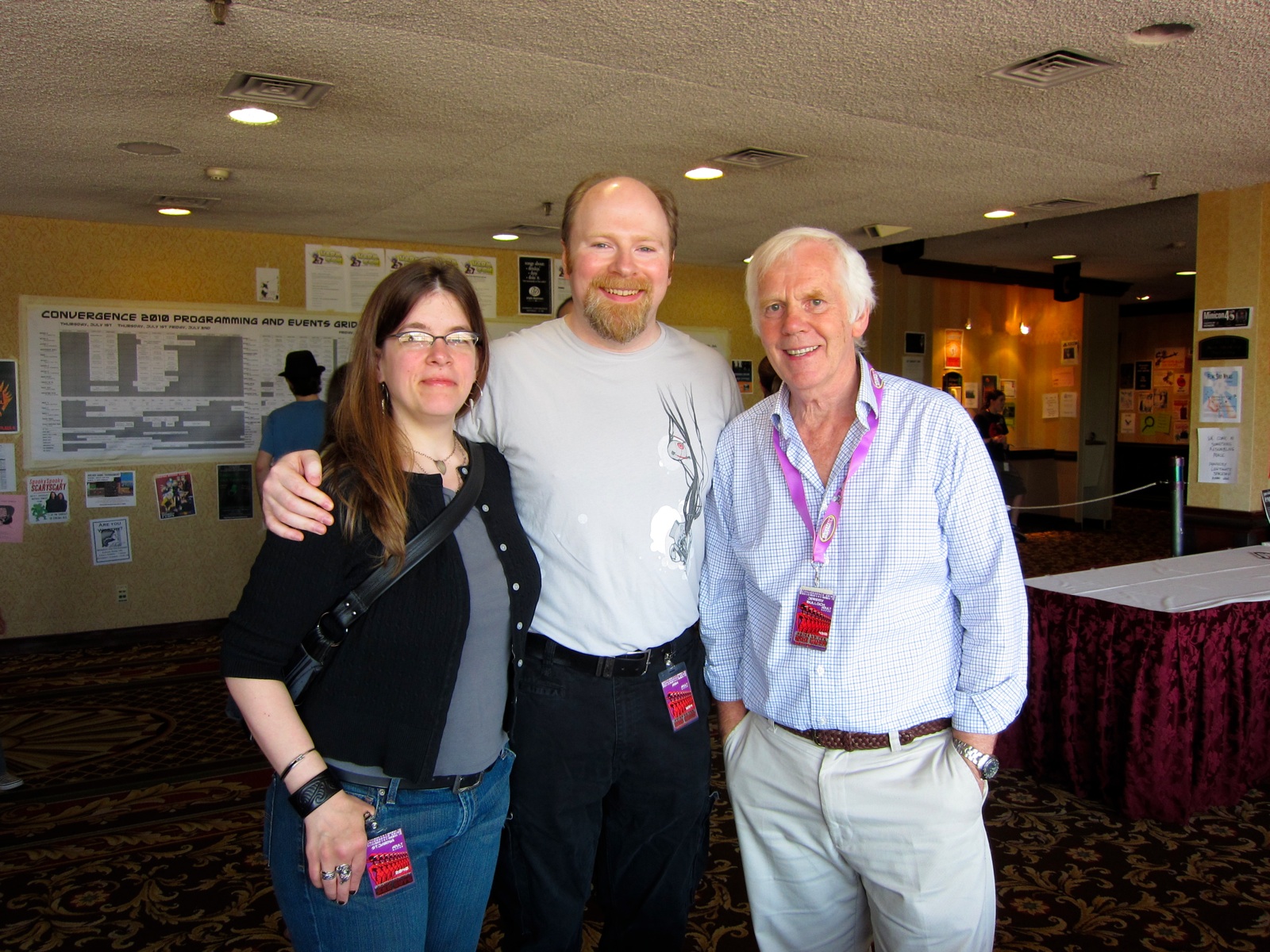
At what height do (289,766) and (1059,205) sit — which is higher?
(1059,205)

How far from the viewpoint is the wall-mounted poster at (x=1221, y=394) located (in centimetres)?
496

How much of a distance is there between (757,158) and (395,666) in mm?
3361

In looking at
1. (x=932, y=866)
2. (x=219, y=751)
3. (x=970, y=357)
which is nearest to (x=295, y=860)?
(x=932, y=866)

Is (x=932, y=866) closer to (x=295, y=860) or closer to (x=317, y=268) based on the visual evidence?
(x=295, y=860)

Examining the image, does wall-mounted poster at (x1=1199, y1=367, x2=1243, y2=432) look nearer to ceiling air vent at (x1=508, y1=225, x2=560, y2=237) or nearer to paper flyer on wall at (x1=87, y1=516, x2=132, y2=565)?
ceiling air vent at (x1=508, y1=225, x2=560, y2=237)

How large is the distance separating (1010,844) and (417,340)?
2.84 m

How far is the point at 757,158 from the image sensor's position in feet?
13.6

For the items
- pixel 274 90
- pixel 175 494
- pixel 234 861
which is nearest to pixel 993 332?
pixel 175 494

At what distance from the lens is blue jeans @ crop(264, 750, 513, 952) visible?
52.8 inches

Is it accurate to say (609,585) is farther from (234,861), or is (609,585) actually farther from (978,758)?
(234,861)

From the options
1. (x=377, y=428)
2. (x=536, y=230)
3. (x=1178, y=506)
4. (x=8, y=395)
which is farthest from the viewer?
(x=536, y=230)

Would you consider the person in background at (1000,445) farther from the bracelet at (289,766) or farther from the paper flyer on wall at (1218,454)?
the bracelet at (289,766)

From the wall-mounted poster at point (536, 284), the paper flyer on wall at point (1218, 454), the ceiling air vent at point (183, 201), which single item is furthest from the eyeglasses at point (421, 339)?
the wall-mounted poster at point (536, 284)

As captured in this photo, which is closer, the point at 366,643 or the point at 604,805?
the point at 366,643
